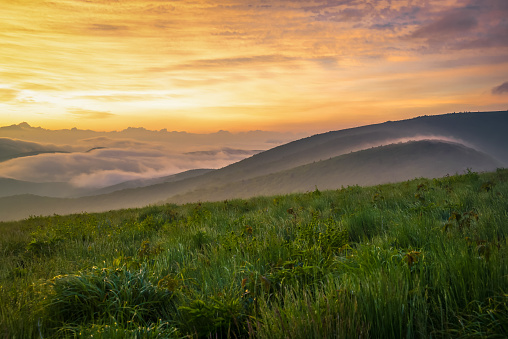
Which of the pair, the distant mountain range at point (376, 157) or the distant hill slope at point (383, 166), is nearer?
the distant hill slope at point (383, 166)

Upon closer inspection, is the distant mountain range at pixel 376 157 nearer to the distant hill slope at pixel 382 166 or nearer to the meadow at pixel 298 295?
the distant hill slope at pixel 382 166

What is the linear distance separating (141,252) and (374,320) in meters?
3.86

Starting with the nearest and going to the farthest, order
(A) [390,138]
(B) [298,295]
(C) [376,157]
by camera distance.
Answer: (B) [298,295] < (C) [376,157] < (A) [390,138]

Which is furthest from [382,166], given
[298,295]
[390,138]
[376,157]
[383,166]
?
[298,295]

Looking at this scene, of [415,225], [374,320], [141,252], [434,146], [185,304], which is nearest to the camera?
[374,320]

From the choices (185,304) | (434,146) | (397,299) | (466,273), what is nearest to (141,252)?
(185,304)

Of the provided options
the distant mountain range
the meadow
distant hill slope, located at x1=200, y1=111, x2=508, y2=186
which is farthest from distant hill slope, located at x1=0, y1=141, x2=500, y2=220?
the meadow

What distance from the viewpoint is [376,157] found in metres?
98.5

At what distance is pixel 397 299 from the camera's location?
7.73 ft

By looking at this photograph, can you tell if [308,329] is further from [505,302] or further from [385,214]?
[385,214]

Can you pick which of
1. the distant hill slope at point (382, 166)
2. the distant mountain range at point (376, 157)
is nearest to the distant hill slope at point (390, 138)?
the distant mountain range at point (376, 157)

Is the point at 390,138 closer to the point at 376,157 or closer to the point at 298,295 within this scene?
the point at 376,157

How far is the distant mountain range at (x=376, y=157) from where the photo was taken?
307 ft

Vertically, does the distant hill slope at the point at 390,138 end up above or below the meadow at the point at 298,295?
above
